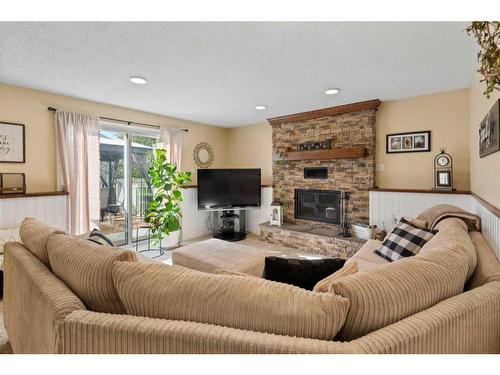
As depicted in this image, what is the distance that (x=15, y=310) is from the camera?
1.56m

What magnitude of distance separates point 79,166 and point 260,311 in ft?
12.0

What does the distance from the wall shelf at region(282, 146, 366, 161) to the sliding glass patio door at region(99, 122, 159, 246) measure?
8.06 ft

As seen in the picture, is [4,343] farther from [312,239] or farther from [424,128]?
[424,128]

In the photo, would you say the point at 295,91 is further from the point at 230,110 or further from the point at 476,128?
the point at 476,128

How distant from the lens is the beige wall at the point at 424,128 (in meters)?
3.22

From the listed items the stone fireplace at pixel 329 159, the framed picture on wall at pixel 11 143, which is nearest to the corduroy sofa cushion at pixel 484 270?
the stone fireplace at pixel 329 159

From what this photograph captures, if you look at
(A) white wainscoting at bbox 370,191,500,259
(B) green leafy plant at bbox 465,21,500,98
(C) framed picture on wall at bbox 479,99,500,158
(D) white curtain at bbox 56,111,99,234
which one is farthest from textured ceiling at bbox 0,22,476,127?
(A) white wainscoting at bbox 370,191,500,259

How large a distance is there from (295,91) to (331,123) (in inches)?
46.0

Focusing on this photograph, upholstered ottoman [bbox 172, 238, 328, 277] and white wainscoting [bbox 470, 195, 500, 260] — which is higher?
white wainscoting [bbox 470, 195, 500, 260]

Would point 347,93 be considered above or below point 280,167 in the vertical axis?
above

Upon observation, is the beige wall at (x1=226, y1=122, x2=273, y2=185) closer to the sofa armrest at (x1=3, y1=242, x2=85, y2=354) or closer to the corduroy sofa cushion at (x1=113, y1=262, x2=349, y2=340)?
the sofa armrest at (x1=3, y1=242, x2=85, y2=354)

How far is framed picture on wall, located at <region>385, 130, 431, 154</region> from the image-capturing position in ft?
11.3

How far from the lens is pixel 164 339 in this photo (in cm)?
78
